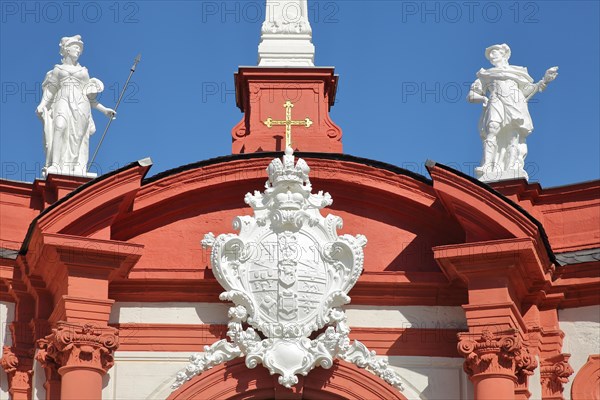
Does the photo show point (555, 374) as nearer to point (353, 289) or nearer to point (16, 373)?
point (353, 289)

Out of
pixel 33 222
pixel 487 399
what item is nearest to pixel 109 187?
pixel 33 222

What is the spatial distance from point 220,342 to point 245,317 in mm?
362

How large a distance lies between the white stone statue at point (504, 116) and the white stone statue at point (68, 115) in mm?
4099

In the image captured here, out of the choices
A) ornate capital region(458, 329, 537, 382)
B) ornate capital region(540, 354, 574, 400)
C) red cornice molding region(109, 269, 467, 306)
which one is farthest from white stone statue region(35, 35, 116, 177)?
ornate capital region(540, 354, 574, 400)

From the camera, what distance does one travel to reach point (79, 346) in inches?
778

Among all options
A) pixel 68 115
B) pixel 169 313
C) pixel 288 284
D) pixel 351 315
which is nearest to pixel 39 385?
pixel 169 313

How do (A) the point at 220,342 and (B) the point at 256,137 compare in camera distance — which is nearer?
(A) the point at 220,342

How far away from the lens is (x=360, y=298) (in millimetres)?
20625

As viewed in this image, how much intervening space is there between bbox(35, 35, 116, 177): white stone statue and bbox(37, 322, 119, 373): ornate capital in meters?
1.94

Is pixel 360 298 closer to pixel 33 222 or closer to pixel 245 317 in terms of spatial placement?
pixel 245 317

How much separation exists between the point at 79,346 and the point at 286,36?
517 centimetres

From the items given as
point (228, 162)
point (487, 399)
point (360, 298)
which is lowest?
point (487, 399)

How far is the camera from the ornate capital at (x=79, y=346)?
64.6 ft

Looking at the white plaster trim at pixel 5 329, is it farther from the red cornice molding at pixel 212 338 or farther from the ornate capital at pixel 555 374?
the ornate capital at pixel 555 374
